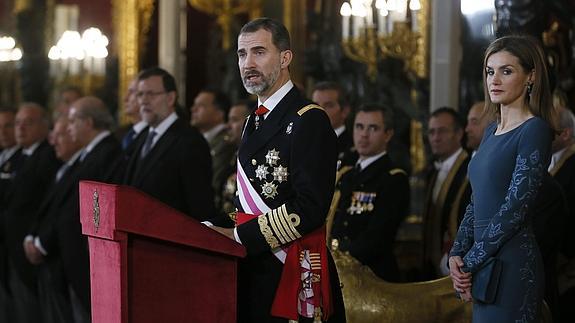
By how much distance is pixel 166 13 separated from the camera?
407 inches

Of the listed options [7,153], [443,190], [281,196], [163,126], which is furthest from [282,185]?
[7,153]

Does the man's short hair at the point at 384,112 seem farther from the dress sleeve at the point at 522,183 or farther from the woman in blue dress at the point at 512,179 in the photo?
the dress sleeve at the point at 522,183

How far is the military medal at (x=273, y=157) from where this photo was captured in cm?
355

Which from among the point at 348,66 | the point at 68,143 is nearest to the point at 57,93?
the point at 348,66

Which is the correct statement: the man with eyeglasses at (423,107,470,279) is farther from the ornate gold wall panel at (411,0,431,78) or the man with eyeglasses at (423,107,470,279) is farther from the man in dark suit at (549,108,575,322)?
the ornate gold wall panel at (411,0,431,78)

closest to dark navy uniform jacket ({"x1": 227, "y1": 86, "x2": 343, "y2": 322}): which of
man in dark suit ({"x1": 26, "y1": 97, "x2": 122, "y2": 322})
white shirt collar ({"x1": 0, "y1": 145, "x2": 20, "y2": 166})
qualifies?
man in dark suit ({"x1": 26, "y1": 97, "x2": 122, "y2": 322})

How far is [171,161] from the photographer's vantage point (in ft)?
18.0

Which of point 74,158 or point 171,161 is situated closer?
point 171,161

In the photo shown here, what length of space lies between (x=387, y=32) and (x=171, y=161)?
3.13 m

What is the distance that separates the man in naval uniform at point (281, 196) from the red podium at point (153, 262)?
14 centimetres

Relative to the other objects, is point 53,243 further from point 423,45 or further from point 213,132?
point 423,45

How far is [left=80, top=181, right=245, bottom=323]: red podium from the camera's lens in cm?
325

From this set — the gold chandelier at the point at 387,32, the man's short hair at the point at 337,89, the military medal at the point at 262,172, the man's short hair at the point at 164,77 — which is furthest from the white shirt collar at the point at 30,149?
the military medal at the point at 262,172

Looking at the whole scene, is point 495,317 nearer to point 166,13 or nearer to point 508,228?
point 508,228
